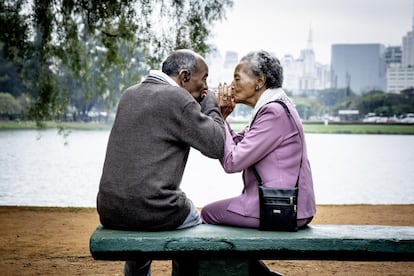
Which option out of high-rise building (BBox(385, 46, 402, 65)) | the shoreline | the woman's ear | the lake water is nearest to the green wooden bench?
the woman's ear

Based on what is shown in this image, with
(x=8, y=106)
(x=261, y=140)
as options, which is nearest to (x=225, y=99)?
(x=261, y=140)

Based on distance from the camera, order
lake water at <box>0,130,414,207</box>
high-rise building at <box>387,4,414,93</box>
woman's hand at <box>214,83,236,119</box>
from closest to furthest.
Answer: woman's hand at <box>214,83,236,119</box> → lake water at <box>0,130,414,207</box> → high-rise building at <box>387,4,414,93</box>

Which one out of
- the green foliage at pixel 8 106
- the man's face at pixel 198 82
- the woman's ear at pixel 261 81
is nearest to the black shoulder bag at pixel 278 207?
the woman's ear at pixel 261 81

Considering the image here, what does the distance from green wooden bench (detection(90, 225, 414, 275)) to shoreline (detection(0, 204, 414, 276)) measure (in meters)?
2.61

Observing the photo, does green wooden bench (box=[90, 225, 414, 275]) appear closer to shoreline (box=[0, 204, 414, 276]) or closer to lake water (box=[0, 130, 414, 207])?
shoreline (box=[0, 204, 414, 276])

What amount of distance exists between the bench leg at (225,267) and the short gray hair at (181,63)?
96 centimetres

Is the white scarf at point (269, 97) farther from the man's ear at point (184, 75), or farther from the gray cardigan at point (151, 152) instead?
the man's ear at point (184, 75)

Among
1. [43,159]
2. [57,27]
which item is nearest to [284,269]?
[57,27]

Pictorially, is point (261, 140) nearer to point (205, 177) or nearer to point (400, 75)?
point (205, 177)

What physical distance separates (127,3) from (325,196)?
15.3 m

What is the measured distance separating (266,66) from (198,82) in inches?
14.2

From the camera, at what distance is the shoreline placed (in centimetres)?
591

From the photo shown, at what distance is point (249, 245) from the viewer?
3.09 m

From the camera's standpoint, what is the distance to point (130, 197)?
122 inches
